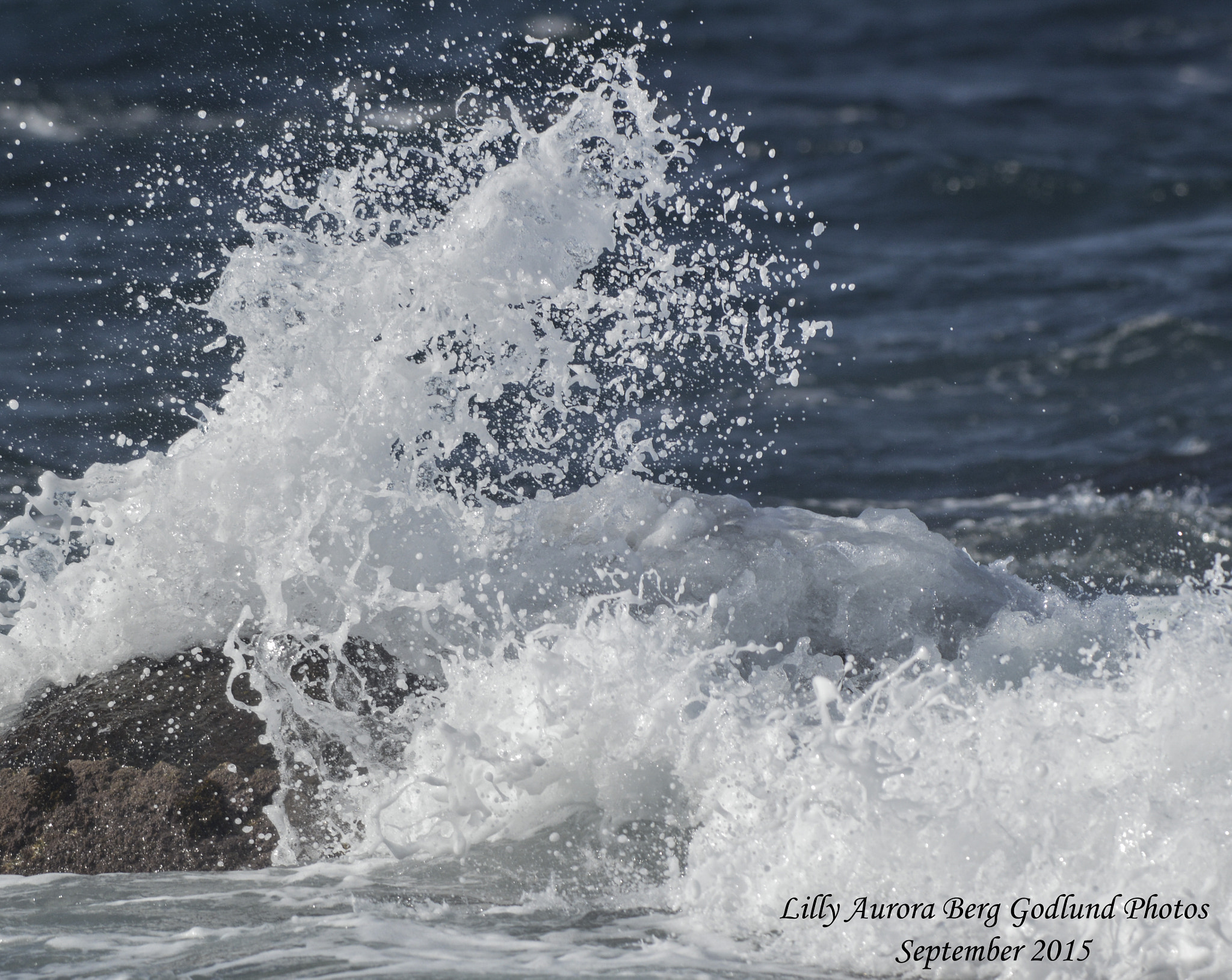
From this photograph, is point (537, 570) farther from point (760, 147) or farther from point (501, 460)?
point (760, 147)

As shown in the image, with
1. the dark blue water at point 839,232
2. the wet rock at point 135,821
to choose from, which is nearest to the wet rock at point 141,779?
the wet rock at point 135,821

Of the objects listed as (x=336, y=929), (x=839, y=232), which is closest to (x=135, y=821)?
(x=336, y=929)

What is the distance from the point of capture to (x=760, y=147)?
12.5m

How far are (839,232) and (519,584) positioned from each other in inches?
314

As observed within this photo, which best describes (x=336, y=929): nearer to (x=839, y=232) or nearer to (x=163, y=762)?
(x=163, y=762)

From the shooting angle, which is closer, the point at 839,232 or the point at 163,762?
the point at 163,762

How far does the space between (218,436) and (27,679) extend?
2.87 ft

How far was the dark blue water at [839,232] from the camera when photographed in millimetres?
5910

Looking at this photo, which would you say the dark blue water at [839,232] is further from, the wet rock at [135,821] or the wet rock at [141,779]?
the wet rock at [135,821]

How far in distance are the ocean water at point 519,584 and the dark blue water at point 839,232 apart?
0.15ft

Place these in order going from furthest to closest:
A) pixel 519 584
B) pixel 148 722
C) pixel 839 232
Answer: pixel 839 232 → pixel 519 584 → pixel 148 722

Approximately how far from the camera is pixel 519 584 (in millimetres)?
3678

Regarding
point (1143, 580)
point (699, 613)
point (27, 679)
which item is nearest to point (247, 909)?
point (27, 679)

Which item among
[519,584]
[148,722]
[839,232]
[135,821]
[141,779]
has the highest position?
[839,232]
